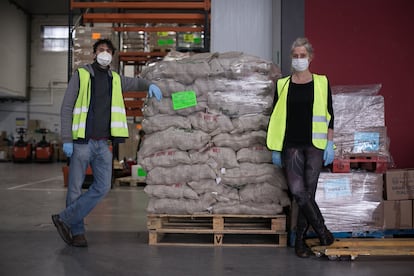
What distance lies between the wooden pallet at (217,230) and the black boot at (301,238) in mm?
245

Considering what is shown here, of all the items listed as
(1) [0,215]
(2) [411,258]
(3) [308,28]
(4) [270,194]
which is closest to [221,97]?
(4) [270,194]

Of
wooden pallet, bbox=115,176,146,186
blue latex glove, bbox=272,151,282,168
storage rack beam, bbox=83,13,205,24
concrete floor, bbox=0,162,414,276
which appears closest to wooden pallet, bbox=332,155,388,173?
blue latex glove, bbox=272,151,282,168

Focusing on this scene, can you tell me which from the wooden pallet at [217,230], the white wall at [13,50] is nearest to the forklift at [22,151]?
the white wall at [13,50]

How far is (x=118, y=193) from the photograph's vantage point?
9.05 m

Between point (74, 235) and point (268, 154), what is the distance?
1993 millimetres

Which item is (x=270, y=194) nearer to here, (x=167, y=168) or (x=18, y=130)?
(x=167, y=168)

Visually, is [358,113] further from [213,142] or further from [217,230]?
[217,230]

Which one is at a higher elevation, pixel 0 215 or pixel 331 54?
pixel 331 54

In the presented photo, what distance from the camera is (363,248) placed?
12.7 feet

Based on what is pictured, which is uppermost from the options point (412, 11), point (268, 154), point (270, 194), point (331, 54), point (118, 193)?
point (412, 11)

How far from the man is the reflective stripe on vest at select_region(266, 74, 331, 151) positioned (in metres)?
1.14

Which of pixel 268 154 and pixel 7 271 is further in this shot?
pixel 268 154

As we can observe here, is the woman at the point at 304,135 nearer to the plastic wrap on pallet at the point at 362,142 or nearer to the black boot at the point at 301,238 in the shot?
the black boot at the point at 301,238

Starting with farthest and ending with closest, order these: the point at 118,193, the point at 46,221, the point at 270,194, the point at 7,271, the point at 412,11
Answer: the point at 118,193, the point at 46,221, the point at 412,11, the point at 270,194, the point at 7,271
